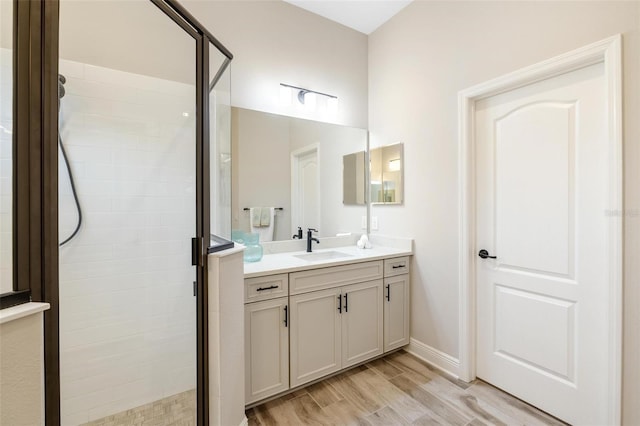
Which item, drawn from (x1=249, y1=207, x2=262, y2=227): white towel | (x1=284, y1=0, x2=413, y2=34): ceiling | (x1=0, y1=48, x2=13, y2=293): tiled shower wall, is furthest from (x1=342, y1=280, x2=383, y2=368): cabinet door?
(x1=284, y1=0, x2=413, y2=34): ceiling

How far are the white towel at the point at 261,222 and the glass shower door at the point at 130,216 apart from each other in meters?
0.65

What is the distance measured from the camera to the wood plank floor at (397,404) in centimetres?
165

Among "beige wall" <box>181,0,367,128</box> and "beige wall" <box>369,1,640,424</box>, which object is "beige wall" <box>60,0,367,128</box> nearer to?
"beige wall" <box>181,0,367,128</box>

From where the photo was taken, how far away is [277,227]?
2.38 meters

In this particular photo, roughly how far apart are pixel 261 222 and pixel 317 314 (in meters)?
0.85

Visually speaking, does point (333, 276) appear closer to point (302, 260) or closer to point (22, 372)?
point (302, 260)

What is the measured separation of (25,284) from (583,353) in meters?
2.48

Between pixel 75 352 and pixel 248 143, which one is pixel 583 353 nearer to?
pixel 248 143

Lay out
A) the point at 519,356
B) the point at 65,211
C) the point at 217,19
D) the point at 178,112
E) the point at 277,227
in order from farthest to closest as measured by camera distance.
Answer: the point at 277,227
the point at 217,19
the point at 519,356
the point at 178,112
the point at 65,211

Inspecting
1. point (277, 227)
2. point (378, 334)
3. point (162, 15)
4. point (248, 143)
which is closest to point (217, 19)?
point (162, 15)

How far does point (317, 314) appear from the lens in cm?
194

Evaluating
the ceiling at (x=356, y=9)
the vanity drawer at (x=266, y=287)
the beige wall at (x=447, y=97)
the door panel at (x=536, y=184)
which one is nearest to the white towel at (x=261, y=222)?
the vanity drawer at (x=266, y=287)

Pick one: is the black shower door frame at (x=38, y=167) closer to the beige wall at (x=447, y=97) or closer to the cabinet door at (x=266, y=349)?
the cabinet door at (x=266, y=349)

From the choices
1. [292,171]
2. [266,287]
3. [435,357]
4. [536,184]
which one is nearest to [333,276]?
[266,287]
